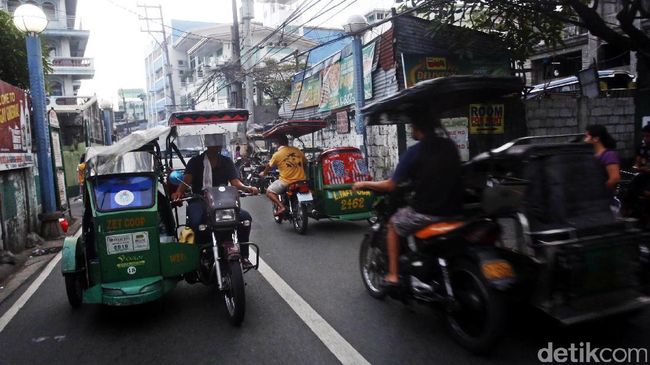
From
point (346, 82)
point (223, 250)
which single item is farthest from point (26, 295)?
point (346, 82)

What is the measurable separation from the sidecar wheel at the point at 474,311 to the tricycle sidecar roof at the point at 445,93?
1421 millimetres

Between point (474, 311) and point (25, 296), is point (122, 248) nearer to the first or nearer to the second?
point (25, 296)

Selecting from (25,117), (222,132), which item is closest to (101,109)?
(25,117)

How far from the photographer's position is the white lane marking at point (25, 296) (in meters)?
4.86

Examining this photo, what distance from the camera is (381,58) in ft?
42.9

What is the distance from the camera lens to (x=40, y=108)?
9508 millimetres

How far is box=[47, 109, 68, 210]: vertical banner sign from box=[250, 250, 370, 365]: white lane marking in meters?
8.63

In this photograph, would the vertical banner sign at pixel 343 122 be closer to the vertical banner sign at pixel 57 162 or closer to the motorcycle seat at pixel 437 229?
the vertical banner sign at pixel 57 162

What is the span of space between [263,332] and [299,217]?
14.9 feet

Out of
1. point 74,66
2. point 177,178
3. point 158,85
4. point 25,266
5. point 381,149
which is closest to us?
point 177,178

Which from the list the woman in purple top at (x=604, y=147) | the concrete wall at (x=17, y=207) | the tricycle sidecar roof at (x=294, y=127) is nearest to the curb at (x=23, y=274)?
the concrete wall at (x=17, y=207)

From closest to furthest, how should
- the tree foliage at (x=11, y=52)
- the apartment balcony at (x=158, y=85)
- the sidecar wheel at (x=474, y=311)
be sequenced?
the sidecar wheel at (x=474, y=311) → the tree foliage at (x=11, y=52) → the apartment balcony at (x=158, y=85)

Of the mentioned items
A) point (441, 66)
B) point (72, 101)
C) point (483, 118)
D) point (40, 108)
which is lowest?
point (483, 118)

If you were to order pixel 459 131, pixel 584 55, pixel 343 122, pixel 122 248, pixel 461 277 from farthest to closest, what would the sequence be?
pixel 584 55 → pixel 343 122 → pixel 459 131 → pixel 122 248 → pixel 461 277
